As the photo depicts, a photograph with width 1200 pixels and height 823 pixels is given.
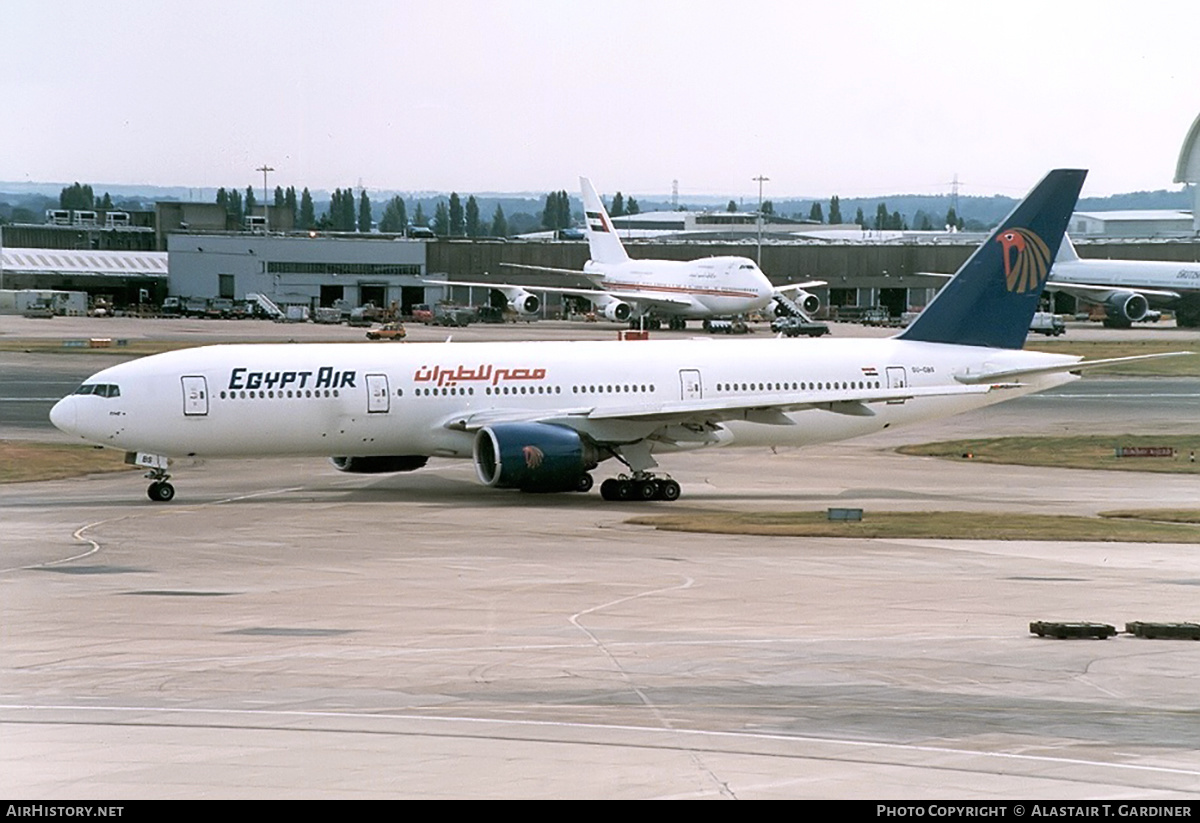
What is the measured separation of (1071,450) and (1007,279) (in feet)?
37.3

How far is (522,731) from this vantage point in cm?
1750

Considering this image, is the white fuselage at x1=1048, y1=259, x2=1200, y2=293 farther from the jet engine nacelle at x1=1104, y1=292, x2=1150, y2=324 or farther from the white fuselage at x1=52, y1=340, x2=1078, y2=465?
the white fuselage at x1=52, y1=340, x2=1078, y2=465

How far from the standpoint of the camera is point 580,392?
157 ft

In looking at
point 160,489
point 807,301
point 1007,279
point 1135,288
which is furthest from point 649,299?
point 160,489

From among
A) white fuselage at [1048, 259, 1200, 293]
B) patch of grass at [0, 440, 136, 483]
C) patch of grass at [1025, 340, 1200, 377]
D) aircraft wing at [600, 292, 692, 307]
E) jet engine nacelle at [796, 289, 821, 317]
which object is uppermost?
white fuselage at [1048, 259, 1200, 293]

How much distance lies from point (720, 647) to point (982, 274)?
30.8 m

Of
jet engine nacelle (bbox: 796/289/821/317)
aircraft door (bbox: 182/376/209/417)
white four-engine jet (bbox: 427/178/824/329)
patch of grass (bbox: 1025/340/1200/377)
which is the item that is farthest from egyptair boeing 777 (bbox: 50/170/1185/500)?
jet engine nacelle (bbox: 796/289/821/317)

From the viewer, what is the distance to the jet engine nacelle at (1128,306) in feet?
442

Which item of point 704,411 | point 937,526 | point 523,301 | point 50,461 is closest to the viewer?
point 937,526

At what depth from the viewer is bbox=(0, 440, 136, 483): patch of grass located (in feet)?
178

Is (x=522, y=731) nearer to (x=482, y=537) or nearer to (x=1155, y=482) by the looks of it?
(x=482, y=537)

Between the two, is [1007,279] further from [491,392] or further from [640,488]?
[491,392]

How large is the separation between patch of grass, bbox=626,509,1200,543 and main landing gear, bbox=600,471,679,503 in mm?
3517
